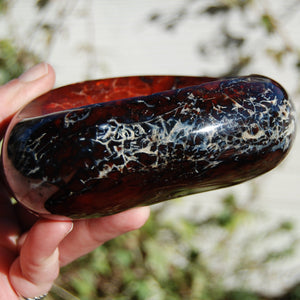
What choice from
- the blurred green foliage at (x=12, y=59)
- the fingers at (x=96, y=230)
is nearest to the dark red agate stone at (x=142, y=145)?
the fingers at (x=96, y=230)

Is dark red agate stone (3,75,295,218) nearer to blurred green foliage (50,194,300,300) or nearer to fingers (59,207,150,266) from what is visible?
fingers (59,207,150,266)

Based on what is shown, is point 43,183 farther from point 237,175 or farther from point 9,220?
point 9,220

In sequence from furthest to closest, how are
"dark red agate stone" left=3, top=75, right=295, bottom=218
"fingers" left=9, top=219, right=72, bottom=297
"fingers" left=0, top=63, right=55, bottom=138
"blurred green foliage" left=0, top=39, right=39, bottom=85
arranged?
"blurred green foliage" left=0, top=39, right=39, bottom=85 → "fingers" left=0, top=63, right=55, bottom=138 → "fingers" left=9, top=219, right=72, bottom=297 → "dark red agate stone" left=3, top=75, right=295, bottom=218

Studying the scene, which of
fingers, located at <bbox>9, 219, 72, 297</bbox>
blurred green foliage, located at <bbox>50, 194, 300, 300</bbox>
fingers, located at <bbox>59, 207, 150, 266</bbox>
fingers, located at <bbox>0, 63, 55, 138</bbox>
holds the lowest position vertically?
blurred green foliage, located at <bbox>50, 194, 300, 300</bbox>

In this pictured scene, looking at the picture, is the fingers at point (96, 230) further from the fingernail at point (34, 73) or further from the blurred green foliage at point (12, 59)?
the blurred green foliage at point (12, 59)

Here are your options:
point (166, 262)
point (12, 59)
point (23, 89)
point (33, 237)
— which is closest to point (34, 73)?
point (23, 89)

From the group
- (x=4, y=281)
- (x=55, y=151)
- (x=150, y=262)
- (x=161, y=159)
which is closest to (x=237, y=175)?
(x=161, y=159)

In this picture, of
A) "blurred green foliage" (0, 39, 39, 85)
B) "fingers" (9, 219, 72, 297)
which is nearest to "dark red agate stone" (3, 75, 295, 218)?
"fingers" (9, 219, 72, 297)

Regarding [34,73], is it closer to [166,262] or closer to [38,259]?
Answer: [38,259]
